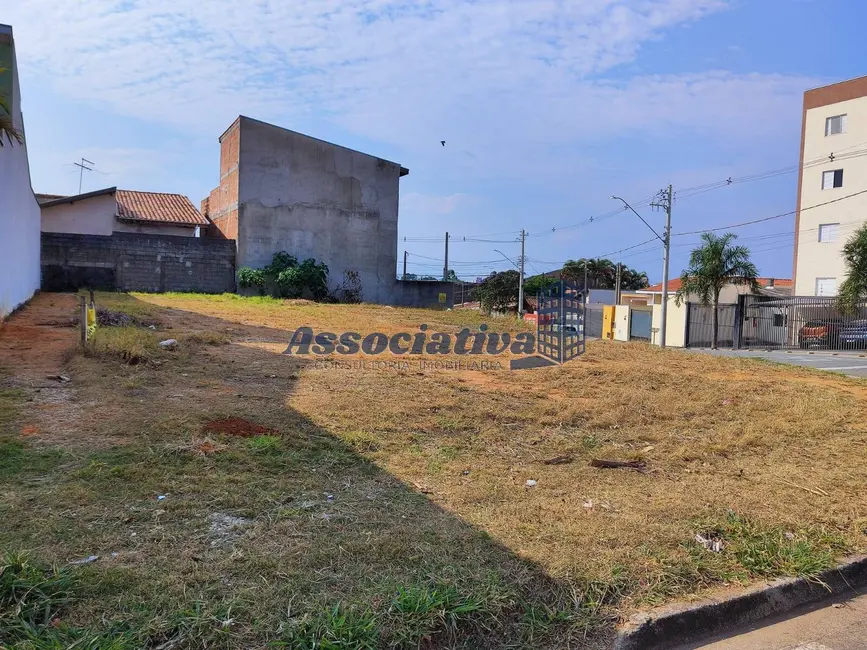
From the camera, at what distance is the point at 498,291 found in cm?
3506

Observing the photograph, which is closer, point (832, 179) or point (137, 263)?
point (137, 263)

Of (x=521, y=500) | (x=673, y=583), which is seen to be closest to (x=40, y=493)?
(x=521, y=500)

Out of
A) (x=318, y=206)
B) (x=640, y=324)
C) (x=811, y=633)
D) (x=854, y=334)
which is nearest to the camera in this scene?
(x=811, y=633)

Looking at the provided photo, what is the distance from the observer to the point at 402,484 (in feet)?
13.0

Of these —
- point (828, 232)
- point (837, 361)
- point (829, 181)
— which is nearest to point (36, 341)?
point (837, 361)

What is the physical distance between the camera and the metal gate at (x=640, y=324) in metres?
27.4

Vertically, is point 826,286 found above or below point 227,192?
below

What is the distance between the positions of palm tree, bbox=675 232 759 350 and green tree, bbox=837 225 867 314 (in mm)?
3043

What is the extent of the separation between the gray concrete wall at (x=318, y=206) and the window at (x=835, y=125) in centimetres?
2355

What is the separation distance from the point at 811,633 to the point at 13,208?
1543cm

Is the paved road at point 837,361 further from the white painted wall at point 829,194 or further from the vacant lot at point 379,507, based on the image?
the white painted wall at point 829,194

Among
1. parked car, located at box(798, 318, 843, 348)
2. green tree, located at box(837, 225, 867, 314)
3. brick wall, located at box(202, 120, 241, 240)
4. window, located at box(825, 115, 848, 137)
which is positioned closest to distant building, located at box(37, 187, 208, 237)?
brick wall, located at box(202, 120, 241, 240)

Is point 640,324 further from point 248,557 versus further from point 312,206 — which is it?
point 248,557

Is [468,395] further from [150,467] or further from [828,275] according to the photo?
[828,275]
